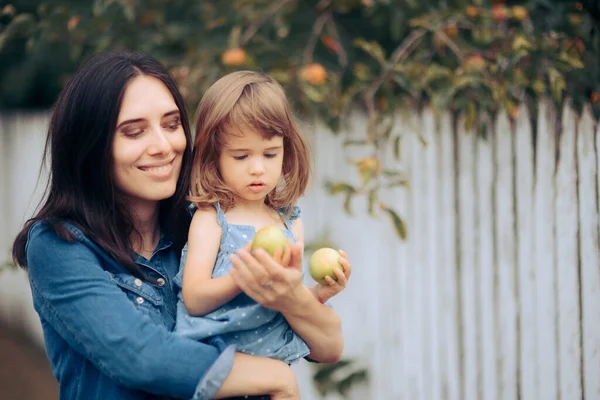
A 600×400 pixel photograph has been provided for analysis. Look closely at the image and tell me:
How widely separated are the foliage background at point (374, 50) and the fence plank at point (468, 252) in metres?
0.16

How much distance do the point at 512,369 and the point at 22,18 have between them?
2781 millimetres

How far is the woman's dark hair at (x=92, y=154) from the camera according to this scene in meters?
1.68

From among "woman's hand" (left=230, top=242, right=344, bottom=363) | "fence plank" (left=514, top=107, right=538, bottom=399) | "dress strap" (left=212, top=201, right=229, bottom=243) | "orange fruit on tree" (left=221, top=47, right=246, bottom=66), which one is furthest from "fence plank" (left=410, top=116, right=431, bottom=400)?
"dress strap" (left=212, top=201, right=229, bottom=243)

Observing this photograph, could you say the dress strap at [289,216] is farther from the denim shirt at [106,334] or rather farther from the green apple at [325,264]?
the denim shirt at [106,334]

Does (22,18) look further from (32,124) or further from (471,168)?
(471,168)

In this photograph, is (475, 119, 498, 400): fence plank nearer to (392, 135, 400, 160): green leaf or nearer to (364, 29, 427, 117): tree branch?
(392, 135, 400, 160): green leaf

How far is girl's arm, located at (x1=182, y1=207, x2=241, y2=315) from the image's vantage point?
159 cm

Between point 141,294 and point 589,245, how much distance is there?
2.01 meters

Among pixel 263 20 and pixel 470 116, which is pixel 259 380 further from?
pixel 263 20

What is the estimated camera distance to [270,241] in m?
1.56

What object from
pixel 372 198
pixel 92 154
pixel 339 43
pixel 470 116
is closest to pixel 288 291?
pixel 92 154

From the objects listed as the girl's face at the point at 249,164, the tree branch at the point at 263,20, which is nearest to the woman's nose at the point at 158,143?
the girl's face at the point at 249,164

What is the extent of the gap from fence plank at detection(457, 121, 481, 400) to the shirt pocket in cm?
182

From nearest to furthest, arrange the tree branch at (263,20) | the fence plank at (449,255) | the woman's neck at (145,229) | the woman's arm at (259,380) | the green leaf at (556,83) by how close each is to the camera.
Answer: the woman's arm at (259,380), the woman's neck at (145,229), the green leaf at (556,83), the fence plank at (449,255), the tree branch at (263,20)
